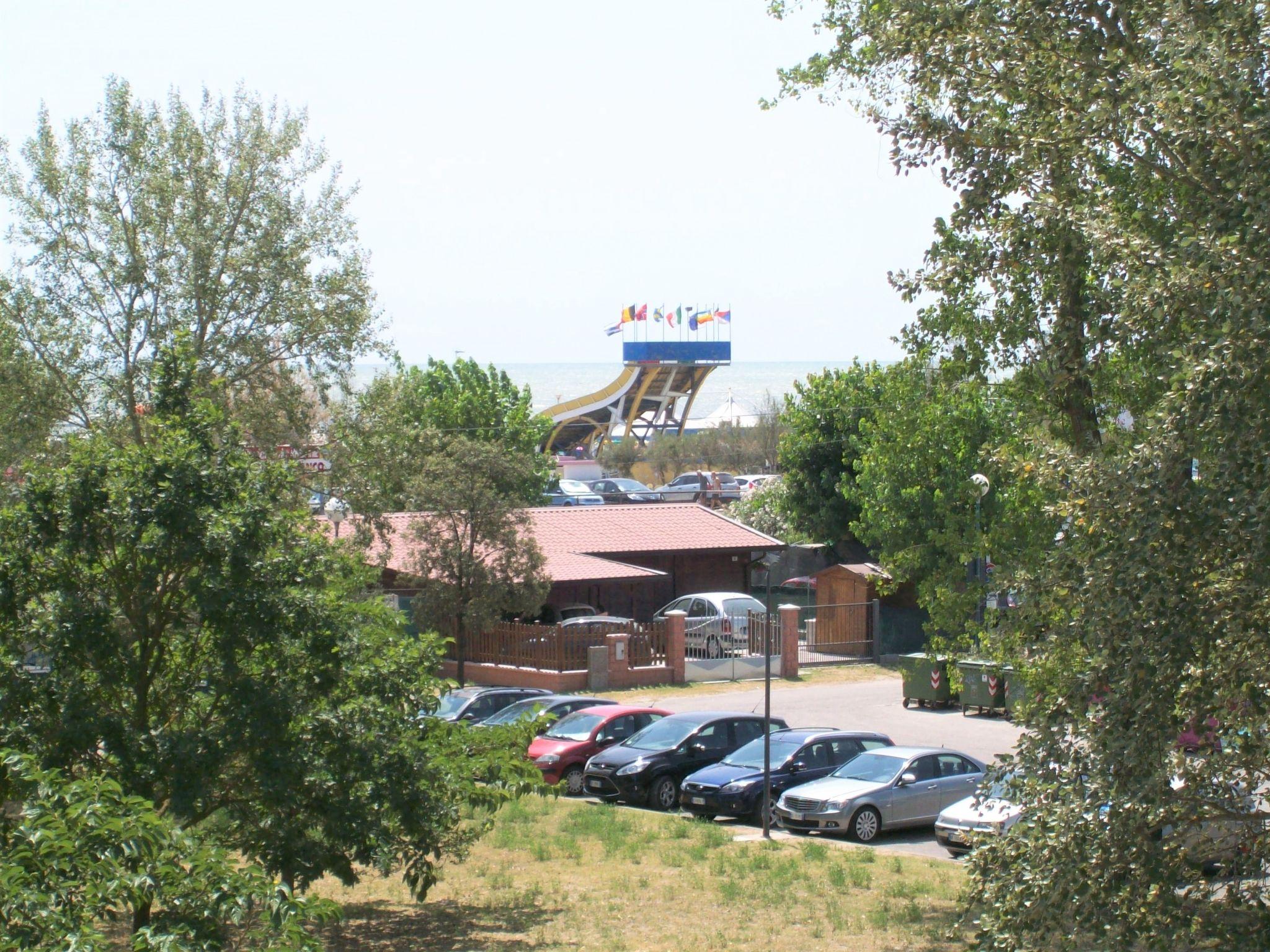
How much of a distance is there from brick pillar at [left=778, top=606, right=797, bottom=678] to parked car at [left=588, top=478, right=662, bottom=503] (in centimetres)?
3469

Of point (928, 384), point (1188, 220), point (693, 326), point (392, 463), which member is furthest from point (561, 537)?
point (693, 326)

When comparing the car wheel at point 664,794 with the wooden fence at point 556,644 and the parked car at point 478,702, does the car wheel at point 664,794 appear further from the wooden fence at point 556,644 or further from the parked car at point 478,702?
the wooden fence at point 556,644

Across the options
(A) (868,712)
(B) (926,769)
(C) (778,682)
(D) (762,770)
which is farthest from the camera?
(C) (778,682)

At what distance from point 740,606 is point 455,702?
14586 mm

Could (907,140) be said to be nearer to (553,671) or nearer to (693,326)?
(553,671)

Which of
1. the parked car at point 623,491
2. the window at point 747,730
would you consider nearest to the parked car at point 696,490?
the parked car at point 623,491

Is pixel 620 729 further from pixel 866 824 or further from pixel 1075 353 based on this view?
pixel 1075 353

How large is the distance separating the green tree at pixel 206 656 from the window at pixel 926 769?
8.87 meters

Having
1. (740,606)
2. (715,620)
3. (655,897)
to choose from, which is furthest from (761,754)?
(740,606)

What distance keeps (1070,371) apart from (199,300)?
19.4 metres

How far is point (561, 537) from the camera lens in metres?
40.1

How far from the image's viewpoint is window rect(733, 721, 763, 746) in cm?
2144

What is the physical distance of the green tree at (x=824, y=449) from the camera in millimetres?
43656

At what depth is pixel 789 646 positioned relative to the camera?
34406mm
